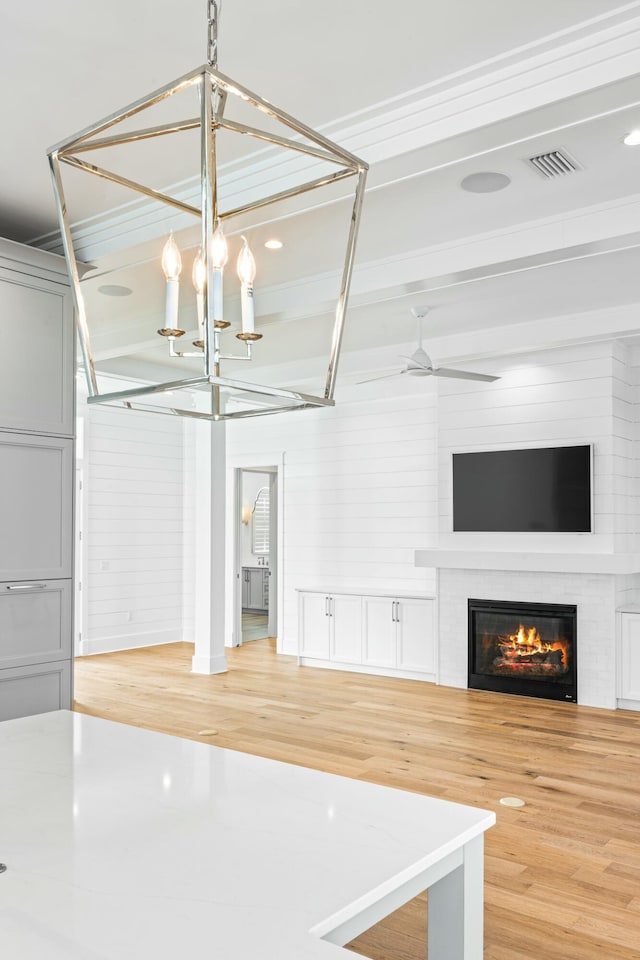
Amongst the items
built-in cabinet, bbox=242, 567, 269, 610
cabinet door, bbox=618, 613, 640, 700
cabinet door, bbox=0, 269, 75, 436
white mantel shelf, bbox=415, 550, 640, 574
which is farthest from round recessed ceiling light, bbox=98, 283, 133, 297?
built-in cabinet, bbox=242, 567, 269, 610

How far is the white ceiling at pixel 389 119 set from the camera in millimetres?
2379

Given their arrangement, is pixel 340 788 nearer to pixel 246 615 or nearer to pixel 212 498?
pixel 212 498

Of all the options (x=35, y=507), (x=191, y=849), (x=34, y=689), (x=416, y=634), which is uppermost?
(x=35, y=507)

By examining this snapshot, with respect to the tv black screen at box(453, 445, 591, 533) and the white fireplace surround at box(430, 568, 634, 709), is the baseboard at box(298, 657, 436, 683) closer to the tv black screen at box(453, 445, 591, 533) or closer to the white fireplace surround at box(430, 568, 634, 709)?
the white fireplace surround at box(430, 568, 634, 709)

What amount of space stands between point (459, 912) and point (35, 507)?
2771 mm

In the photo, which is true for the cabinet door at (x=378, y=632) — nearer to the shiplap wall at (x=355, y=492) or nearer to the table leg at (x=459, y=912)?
the shiplap wall at (x=355, y=492)

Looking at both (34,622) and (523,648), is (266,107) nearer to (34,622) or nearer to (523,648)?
(34,622)

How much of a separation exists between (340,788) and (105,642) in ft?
24.5

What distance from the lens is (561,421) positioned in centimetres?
658

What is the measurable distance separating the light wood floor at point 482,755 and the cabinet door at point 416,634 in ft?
0.81

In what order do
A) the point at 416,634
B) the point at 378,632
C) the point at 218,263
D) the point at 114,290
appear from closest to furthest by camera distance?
the point at 218,263
the point at 114,290
the point at 416,634
the point at 378,632

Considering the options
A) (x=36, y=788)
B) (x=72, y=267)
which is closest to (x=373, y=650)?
(x=36, y=788)

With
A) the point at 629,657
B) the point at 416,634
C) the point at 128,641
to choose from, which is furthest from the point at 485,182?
the point at 128,641

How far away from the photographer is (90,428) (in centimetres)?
873
